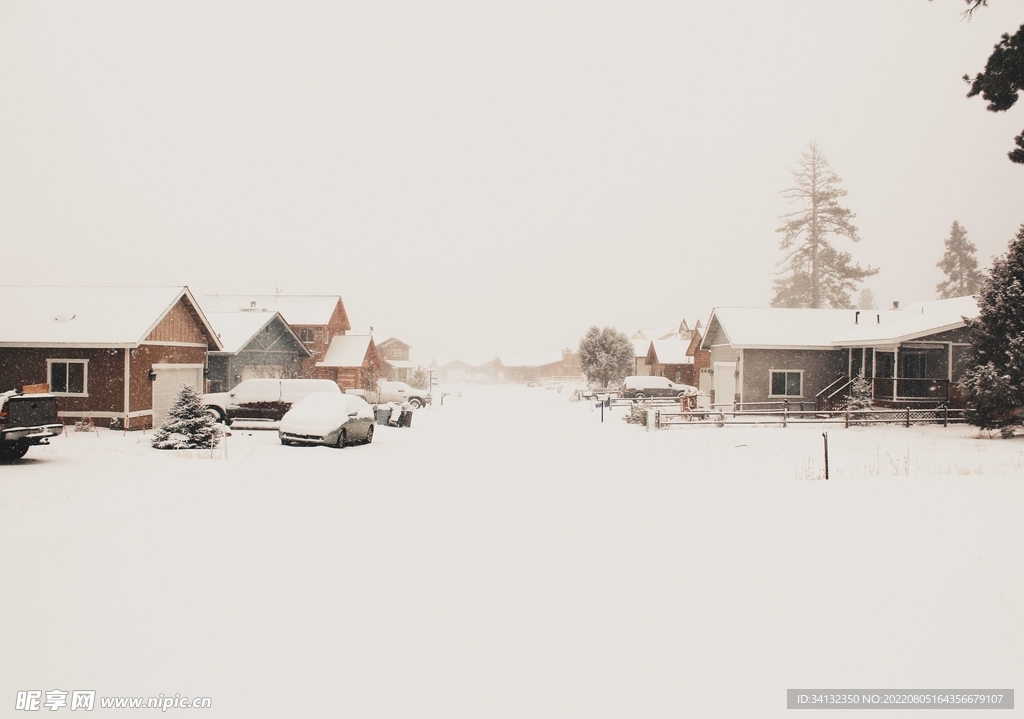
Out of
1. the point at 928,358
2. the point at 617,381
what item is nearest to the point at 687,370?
the point at 617,381

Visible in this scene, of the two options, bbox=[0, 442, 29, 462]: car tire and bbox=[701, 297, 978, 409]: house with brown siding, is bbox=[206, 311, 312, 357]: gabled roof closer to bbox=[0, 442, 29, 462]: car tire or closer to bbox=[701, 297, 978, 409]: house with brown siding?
bbox=[0, 442, 29, 462]: car tire

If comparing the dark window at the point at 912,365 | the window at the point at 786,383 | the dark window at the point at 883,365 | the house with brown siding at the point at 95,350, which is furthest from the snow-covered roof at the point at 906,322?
the house with brown siding at the point at 95,350

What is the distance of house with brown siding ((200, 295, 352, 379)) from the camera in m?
45.8

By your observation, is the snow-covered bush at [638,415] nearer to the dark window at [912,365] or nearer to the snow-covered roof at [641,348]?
the dark window at [912,365]

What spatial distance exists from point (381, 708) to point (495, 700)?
79cm

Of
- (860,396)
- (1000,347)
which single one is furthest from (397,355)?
(1000,347)

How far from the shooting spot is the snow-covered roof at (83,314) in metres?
21.6

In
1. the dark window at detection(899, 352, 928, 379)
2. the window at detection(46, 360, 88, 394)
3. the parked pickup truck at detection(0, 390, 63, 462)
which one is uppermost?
the dark window at detection(899, 352, 928, 379)

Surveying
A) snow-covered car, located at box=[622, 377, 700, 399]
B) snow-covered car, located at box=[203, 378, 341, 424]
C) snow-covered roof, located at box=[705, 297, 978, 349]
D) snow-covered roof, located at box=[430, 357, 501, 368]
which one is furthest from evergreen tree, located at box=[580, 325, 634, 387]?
snow-covered roof, located at box=[430, 357, 501, 368]

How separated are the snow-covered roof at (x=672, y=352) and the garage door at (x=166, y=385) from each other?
137ft

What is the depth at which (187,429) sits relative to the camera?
57.4 ft

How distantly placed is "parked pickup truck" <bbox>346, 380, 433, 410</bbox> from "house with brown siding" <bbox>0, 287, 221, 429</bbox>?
16368mm

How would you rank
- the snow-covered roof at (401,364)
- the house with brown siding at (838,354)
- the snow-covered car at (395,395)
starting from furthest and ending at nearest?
the snow-covered roof at (401,364)
the snow-covered car at (395,395)
the house with brown siding at (838,354)

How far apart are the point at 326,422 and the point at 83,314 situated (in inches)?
471
